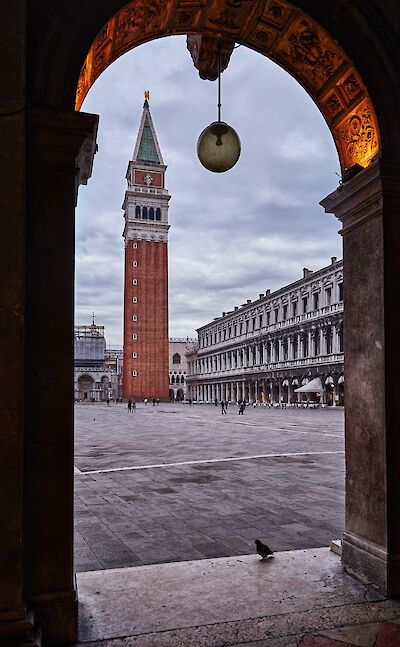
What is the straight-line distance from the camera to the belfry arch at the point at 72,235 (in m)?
2.96

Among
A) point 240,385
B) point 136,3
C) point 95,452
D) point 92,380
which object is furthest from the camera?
point 92,380

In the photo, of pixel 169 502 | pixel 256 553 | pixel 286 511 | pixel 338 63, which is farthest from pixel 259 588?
pixel 338 63

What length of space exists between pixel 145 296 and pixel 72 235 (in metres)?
78.7

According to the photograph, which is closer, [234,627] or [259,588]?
[234,627]

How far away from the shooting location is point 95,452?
13609mm

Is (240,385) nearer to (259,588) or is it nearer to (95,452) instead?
(95,452)

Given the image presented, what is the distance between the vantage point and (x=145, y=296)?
81.6 m

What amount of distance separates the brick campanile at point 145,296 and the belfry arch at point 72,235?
75.2 m

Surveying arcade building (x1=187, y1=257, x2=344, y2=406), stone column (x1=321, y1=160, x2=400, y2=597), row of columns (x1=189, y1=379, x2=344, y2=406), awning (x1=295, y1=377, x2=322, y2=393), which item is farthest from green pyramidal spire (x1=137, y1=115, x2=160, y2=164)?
stone column (x1=321, y1=160, x2=400, y2=597)

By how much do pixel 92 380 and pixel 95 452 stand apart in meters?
95.4

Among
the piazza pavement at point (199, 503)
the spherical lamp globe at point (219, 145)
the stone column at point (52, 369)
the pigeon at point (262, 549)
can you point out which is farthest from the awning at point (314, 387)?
the stone column at point (52, 369)

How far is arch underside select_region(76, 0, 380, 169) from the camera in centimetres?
403

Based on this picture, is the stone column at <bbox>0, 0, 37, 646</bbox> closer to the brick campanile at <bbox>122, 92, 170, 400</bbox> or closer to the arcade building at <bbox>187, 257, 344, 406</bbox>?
the arcade building at <bbox>187, 257, 344, 406</bbox>

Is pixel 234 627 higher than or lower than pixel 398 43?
lower
